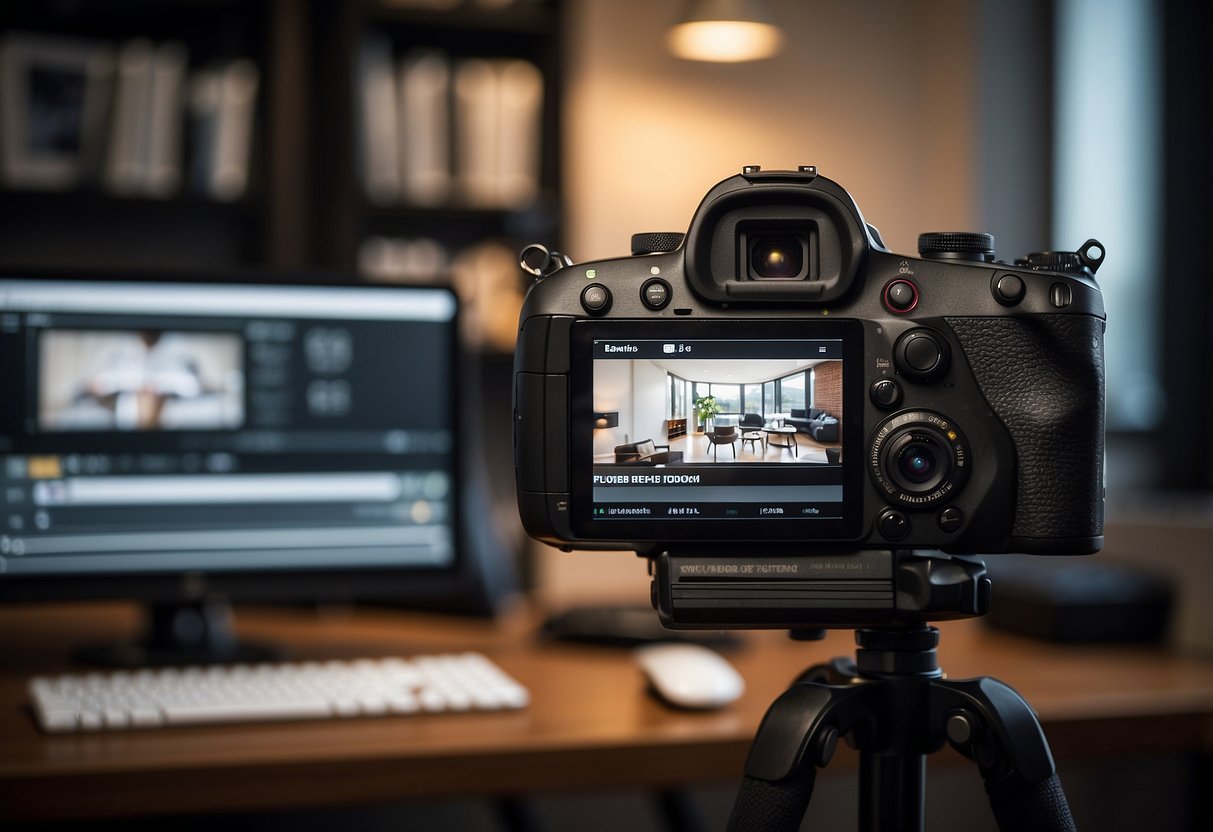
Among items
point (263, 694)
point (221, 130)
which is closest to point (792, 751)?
point (263, 694)

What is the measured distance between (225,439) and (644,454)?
0.79 metres

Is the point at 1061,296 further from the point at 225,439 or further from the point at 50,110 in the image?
the point at 50,110

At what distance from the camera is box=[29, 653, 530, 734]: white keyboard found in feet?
3.24

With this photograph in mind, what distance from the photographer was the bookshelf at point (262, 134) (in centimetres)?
221

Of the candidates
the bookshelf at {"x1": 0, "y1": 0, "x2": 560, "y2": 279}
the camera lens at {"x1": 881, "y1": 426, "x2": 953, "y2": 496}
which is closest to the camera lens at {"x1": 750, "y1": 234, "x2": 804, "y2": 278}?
the camera lens at {"x1": 881, "y1": 426, "x2": 953, "y2": 496}

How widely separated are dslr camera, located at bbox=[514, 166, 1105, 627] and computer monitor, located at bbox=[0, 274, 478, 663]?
73 cm

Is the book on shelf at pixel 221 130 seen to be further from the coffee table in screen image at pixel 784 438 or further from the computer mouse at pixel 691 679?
the coffee table in screen image at pixel 784 438

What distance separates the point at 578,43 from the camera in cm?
251

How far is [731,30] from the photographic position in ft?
5.67

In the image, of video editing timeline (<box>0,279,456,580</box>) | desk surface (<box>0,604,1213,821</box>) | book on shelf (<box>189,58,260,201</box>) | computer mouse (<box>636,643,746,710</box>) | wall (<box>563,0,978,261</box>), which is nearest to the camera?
desk surface (<box>0,604,1213,821</box>)

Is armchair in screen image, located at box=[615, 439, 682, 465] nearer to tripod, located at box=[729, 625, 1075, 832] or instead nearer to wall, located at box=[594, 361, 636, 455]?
wall, located at box=[594, 361, 636, 455]

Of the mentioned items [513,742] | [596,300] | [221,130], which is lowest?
[513,742]

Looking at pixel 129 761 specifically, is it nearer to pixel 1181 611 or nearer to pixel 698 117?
pixel 698 117

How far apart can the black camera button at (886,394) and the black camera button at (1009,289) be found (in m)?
0.08
